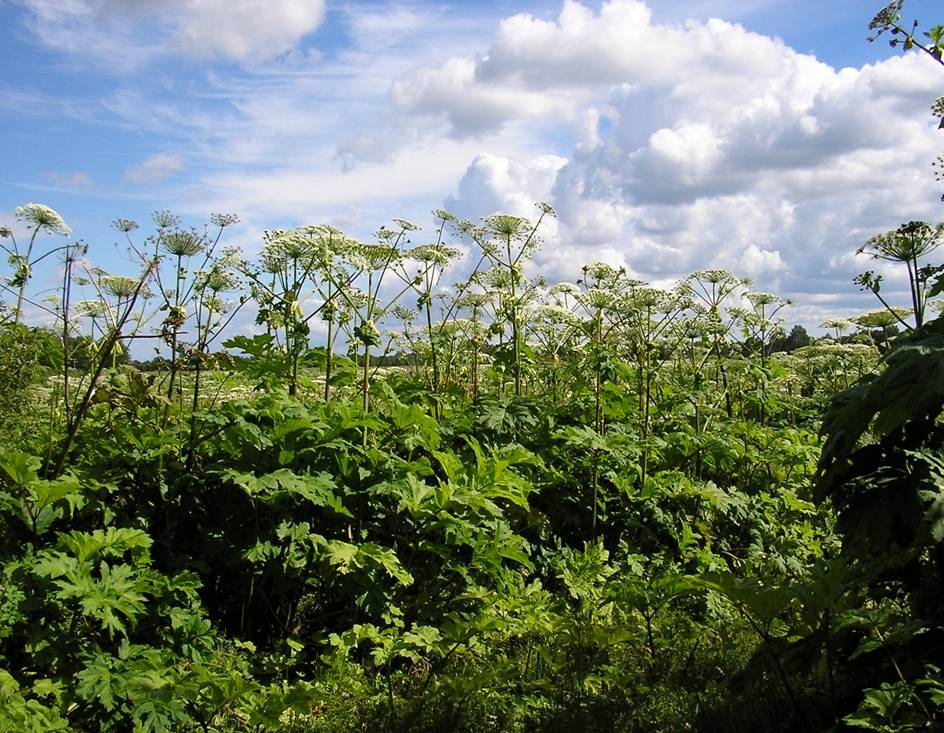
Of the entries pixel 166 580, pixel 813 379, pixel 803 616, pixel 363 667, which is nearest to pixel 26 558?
pixel 166 580

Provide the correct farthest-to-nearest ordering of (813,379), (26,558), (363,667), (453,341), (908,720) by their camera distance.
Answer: (813,379) → (453,341) → (363,667) → (26,558) → (908,720)

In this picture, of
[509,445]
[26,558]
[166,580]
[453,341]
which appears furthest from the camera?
[453,341]

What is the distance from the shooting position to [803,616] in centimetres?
420

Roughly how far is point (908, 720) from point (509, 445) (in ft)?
12.6

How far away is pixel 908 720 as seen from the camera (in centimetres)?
322

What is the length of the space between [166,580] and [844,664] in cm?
357

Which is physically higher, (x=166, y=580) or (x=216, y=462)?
(x=216, y=462)

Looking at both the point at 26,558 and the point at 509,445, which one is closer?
the point at 26,558

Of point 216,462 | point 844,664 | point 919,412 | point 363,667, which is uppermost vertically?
point 919,412

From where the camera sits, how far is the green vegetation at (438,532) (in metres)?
3.94

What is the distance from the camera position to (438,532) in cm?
584

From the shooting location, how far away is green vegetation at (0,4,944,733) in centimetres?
394

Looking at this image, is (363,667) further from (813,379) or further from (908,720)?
(813,379)

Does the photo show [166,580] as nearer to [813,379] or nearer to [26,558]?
[26,558]
